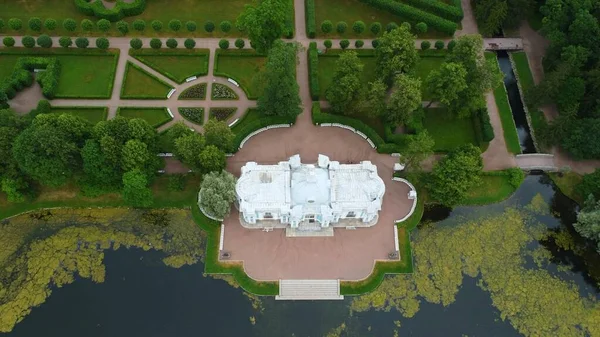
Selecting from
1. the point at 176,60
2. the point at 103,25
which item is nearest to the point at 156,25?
the point at 176,60

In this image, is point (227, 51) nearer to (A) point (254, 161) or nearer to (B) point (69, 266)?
(A) point (254, 161)

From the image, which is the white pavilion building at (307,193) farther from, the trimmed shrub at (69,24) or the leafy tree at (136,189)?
the trimmed shrub at (69,24)

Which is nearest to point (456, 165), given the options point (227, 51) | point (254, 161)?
point (254, 161)

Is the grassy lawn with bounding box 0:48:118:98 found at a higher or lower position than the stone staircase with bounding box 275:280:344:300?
higher

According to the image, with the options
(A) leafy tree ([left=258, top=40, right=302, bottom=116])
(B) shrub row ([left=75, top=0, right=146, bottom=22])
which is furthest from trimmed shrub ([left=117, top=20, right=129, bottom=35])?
(A) leafy tree ([left=258, top=40, right=302, bottom=116])

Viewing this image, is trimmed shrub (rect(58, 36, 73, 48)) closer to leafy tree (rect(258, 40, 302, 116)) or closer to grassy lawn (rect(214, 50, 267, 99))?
grassy lawn (rect(214, 50, 267, 99))
